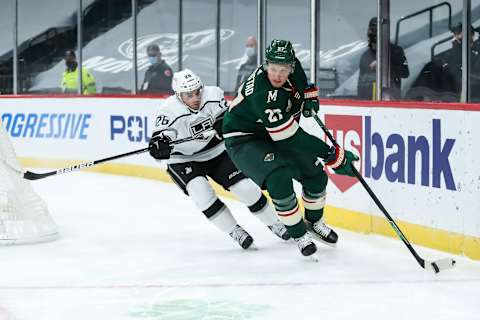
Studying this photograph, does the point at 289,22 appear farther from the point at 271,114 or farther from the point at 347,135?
the point at 271,114

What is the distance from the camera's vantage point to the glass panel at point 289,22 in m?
7.66

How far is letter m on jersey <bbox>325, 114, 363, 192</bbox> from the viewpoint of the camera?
5391 mm

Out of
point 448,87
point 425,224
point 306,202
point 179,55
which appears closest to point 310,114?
point 306,202

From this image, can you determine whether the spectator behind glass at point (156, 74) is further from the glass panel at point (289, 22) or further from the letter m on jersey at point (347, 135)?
the letter m on jersey at point (347, 135)

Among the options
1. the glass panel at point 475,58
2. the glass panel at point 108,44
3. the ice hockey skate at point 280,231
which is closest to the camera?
the ice hockey skate at point 280,231

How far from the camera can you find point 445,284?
12.7 feet

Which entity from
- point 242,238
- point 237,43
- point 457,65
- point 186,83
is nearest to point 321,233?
point 242,238

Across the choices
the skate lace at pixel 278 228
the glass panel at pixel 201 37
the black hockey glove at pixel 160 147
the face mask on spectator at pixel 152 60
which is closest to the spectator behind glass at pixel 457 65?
the skate lace at pixel 278 228

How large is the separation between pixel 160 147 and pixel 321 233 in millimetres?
935

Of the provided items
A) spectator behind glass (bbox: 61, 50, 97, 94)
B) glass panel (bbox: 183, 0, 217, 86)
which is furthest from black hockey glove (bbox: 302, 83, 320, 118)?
spectator behind glass (bbox: 61, 50, 97, 94)

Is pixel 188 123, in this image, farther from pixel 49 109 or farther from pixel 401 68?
pixel 49 109

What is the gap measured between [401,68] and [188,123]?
1662 mm

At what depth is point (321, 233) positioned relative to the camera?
472cm

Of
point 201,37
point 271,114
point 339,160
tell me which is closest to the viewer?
point 271,114
